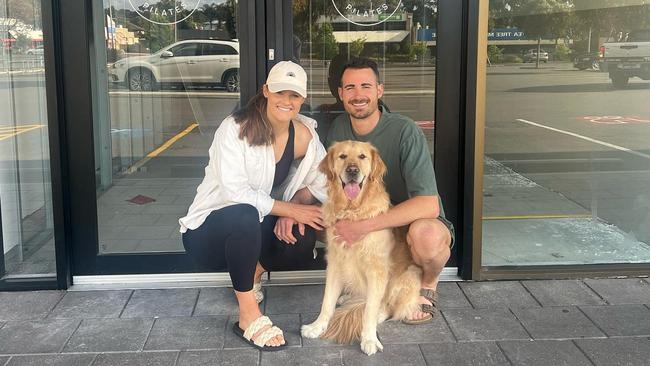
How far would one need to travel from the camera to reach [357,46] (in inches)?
161

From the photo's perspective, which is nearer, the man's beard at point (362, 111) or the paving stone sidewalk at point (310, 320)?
the paving stone sidewalk at point (310, 320)

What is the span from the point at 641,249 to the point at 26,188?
168 inches

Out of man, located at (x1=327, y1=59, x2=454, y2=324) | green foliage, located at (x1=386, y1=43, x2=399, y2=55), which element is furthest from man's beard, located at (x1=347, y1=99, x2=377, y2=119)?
green foliage, located at (x1=386, y1=43, x2=399, y2=55)

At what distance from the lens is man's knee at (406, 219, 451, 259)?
3.35 m

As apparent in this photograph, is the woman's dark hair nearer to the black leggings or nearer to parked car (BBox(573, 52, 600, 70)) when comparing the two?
the black leggings

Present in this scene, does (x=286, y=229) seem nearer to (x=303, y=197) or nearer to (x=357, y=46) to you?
(x=303, y=197)

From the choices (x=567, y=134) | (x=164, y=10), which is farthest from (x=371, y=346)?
(x=164, y=10)

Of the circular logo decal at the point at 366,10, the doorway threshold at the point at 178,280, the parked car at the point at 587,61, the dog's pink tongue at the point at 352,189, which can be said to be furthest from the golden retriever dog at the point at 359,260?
the parked car at the point at 587,61

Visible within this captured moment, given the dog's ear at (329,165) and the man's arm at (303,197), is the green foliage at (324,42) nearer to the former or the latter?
the man's arm at (303,197)

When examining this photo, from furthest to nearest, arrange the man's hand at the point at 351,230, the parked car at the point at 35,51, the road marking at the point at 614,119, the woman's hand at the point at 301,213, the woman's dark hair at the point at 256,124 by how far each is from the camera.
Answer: the road marking at the point at 614,119 → the parked car at the point at 35,51 → the woman's hand at the point at 301,213 → the woman's dark hair at the point at 256,124 → the man's hand at the point at 351,230

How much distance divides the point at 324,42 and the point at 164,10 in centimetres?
103

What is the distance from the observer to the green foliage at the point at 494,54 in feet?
13.4

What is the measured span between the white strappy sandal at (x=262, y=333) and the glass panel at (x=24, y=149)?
5.35ft

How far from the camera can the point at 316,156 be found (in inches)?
140
